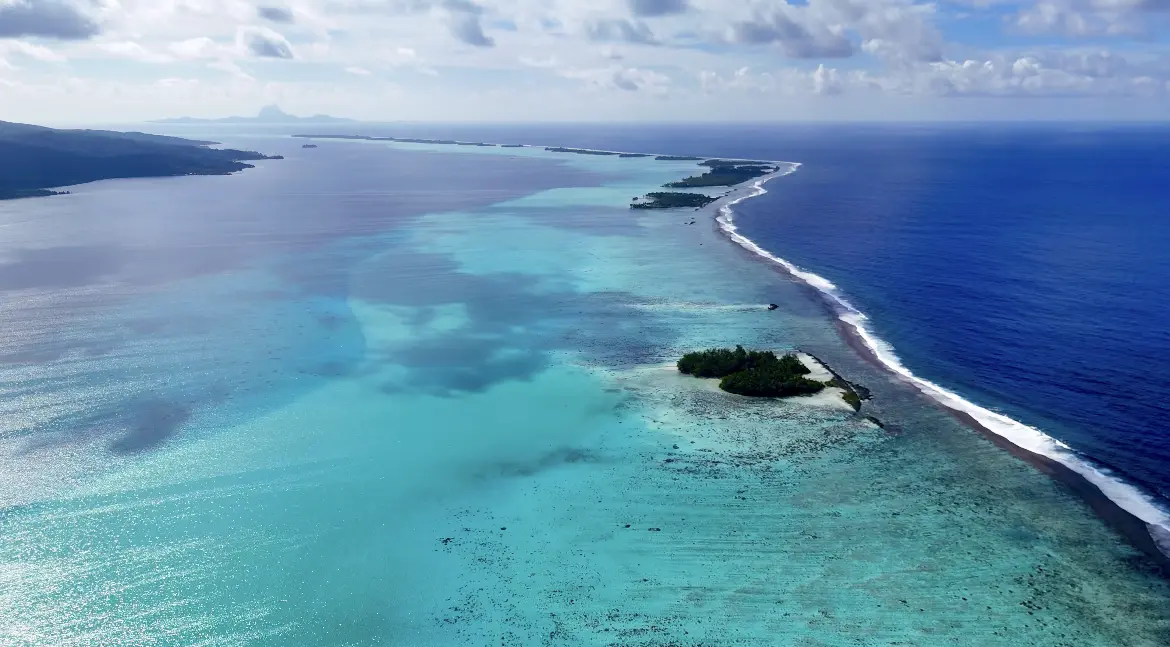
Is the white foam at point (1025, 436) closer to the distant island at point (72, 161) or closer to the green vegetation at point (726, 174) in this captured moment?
the green vegetation at point (726, 174)

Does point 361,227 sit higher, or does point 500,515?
point 361,227

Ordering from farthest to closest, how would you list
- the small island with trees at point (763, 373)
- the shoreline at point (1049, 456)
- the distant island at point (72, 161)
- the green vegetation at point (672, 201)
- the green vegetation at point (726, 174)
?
the distant island at point (72, 161)
the green vegetation at point (726, 174)
the green vegetation at point (672, 201)
the small island with trees at point (763, 373)
the shoreline at point (1049, 456)

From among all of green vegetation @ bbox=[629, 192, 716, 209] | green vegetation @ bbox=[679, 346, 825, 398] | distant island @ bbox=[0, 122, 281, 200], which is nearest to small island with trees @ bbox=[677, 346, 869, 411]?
green vegetation @ bbox=[679, 346, 825, 398]

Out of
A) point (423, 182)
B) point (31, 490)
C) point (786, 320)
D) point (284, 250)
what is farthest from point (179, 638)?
point (423, 182)

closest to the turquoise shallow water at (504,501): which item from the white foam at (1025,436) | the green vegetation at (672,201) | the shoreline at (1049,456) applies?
the shoreline at (1049,456)

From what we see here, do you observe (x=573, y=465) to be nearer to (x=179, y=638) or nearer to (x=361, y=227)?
(x=179, y=638)

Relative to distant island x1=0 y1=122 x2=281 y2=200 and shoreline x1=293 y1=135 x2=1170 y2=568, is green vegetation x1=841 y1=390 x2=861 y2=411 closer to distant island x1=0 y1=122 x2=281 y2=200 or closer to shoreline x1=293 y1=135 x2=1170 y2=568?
shoreline x1=293 y1=135 x2=1170 y2=568
